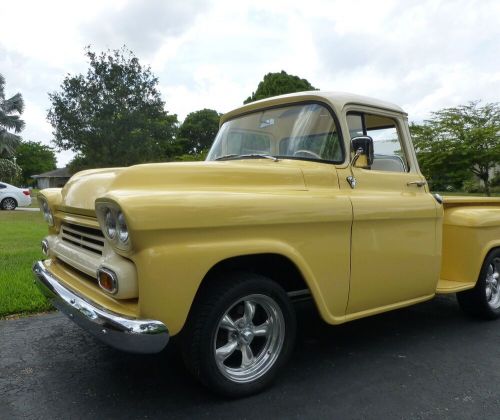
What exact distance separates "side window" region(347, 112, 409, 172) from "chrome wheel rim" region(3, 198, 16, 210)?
58.5ft

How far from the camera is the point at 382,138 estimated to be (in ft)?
13.5

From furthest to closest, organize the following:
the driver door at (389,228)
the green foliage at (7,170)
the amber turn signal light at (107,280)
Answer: the green foliage at (7,170)
the driver door at (389,228)
the amber turn signal light at (107,280)

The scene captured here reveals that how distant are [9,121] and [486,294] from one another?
39.5m

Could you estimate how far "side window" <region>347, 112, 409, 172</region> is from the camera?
143 inches

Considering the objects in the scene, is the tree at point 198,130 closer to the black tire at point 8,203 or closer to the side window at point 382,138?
the black tire at point 8,203

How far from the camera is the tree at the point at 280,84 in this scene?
2616 cm

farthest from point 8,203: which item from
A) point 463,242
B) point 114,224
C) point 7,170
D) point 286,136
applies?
point 7,170

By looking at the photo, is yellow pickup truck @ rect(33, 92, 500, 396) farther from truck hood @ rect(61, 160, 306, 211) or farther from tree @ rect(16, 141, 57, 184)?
tree @ rect(16, 141, 57, 184)

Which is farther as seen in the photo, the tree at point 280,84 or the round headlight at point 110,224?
the tree at point 280,84

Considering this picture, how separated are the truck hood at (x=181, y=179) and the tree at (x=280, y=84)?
23.5 m

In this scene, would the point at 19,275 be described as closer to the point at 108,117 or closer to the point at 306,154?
the point at 306,154

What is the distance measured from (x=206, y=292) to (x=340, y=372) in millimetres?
1221

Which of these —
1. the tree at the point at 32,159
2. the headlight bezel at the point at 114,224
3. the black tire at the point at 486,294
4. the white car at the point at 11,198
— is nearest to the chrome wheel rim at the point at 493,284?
Answer: the black tire at the point at 486,294

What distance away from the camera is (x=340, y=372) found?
318 centimetres
